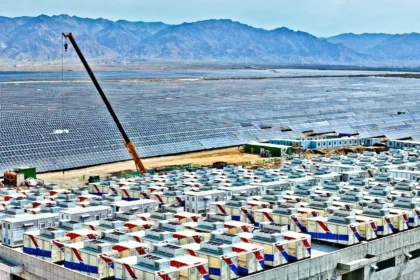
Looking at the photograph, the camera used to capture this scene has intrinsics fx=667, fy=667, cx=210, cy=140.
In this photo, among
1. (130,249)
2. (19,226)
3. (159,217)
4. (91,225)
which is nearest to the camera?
(130,249)

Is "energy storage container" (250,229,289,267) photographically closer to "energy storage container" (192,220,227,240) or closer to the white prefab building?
"energy storage container" (192,220,227,240)

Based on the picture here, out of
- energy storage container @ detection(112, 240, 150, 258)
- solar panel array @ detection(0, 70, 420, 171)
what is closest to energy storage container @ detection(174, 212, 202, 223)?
energy storage container @ detection(112, 240, 150, 258)

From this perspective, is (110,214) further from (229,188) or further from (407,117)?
(407,117)

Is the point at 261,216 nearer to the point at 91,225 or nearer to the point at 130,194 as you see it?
the point at 91,225

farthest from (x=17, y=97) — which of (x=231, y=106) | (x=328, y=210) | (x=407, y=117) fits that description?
(x=328, y=210)

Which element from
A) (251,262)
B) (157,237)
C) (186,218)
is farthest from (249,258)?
(186,218)
